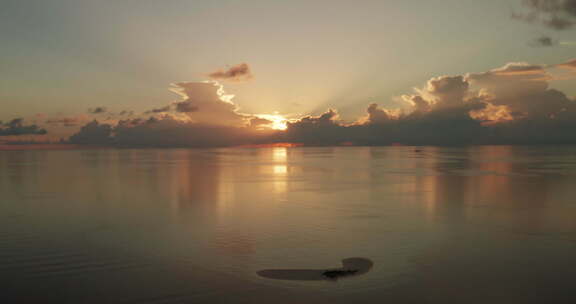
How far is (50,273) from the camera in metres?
19.4

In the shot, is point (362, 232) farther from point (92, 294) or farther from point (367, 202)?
point (92, 294)

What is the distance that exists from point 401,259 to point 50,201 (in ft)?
136

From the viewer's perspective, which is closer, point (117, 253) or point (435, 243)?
point (117, 253)

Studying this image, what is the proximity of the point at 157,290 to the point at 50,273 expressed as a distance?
6776 millimetres

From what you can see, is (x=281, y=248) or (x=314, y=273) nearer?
(x=314, y=273)

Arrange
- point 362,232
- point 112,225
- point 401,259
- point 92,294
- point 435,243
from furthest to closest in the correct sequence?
1. point 112,225
2. point 362,232
3. point 435,243
4. point 401,259
5. point 92,294

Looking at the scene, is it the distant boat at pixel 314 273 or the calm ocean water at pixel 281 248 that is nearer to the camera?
the calm ocean water at pixel 281 248

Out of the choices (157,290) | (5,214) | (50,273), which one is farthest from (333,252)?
(5,214)

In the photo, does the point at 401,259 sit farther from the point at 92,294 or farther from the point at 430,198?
the point at 430,198

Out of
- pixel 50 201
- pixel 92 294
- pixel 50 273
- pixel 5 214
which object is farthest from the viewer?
pixel 50 201

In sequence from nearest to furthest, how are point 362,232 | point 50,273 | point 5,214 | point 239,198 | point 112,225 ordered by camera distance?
point 50,273, point 362,232, point 112,225, point 5,214, point 239,198

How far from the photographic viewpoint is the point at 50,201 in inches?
1738

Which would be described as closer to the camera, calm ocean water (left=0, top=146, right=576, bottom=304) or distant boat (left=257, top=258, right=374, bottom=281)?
calm ocean water (left=0, top=146, right=576, bottom=304)

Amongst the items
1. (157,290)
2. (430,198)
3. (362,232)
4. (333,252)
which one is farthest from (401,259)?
(430,198)
